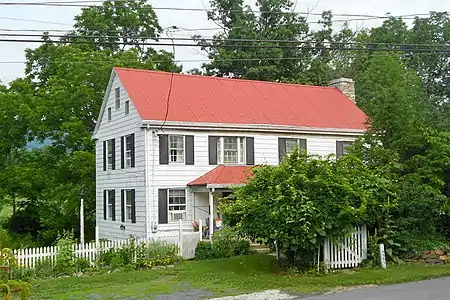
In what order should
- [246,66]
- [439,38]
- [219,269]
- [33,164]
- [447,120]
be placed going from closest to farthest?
[219,269], [447,120], [33,164], [246,66], [439,38]

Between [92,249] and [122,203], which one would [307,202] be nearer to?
[92,249]

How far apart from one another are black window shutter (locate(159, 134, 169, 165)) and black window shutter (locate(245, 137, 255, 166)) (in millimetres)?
3767

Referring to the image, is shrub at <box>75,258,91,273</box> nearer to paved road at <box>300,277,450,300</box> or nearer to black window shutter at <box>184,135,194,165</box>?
black window shutter at <box>184,135,194,165</box>

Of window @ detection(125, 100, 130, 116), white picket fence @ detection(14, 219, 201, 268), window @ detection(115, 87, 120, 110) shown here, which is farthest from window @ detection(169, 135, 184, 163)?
white picket fence @ detection(14, 219, 201, 268)

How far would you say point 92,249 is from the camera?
1823cm

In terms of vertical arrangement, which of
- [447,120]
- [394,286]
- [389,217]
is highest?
[447,120]

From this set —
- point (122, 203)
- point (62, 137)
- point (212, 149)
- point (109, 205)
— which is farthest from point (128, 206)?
point (62, 137)

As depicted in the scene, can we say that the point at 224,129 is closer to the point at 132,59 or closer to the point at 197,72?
the point at 132,59

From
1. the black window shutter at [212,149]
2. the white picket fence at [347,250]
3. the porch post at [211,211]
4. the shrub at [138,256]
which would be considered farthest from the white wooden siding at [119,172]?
the white picket fence at [347,250]

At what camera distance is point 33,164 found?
3108cm

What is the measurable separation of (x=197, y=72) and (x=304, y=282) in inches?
1188

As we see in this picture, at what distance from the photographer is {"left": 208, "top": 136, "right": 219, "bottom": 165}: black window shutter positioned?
78.2 feet

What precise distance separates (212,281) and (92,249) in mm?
5501

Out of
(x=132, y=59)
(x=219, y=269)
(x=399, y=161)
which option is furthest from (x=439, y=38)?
(x=219, y=269)
